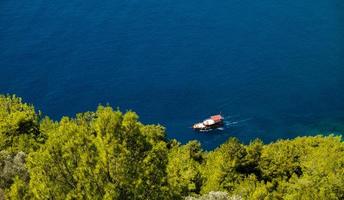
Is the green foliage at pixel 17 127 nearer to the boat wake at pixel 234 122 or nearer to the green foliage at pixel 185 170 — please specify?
the green foliage at pixel 185 170

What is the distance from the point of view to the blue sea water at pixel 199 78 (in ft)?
532

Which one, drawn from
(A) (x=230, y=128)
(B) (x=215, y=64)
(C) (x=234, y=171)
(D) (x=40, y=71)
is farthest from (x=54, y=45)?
(C) (x=234, y=171)

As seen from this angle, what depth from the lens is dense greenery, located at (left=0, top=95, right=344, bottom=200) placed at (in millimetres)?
37156

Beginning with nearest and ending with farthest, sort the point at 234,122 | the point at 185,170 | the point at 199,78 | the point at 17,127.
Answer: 1. the point at 185,170
2. the point at 17,127
3. the point at 234,122
4. the point at 199,78

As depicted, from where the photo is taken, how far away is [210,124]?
156m

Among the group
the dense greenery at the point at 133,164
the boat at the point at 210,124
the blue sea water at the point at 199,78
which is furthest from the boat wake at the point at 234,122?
the dense greenery at the point at 133,164

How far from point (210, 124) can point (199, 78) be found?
26138mm

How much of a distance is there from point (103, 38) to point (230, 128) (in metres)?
67.4

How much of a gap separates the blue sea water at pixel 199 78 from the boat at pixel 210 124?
1.83 metres

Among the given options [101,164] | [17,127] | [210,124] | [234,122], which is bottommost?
[101,164]

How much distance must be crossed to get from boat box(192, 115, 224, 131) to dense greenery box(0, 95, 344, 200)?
4700 cm

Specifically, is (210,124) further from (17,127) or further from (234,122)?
(17,127)

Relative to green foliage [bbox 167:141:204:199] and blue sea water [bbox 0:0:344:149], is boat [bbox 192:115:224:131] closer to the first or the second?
blue sea water [bbox 0:0:344:149]

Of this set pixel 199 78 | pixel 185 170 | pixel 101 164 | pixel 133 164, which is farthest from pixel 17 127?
pixel 199 78
